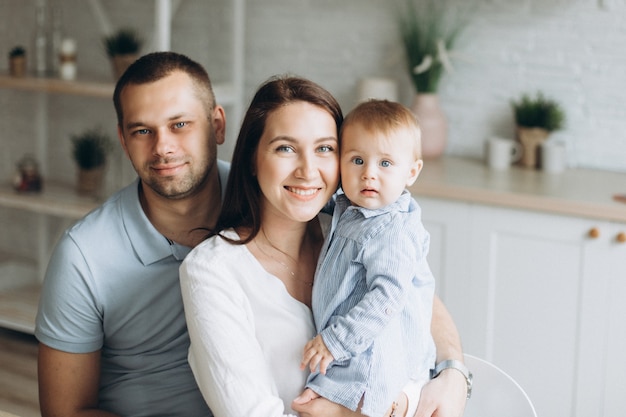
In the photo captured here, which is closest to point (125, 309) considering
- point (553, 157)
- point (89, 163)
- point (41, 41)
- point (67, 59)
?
point (553, 157)

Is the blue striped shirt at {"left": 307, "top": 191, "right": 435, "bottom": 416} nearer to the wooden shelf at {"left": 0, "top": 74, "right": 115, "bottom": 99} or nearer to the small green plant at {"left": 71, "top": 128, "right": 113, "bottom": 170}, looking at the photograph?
the wooden shelf at {"left": 0, "top": 74, "right": 115, "bottom": 99}

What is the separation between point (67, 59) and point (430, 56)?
5.43 ft

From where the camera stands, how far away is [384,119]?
166 cm

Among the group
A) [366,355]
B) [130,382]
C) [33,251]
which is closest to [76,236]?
[130,382]

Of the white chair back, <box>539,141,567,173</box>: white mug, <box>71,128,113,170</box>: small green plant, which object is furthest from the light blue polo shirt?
<box>71,128,113,170</box>: small green plant

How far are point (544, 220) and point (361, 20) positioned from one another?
129 cm

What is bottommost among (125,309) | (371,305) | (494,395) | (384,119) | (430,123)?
(494,395)

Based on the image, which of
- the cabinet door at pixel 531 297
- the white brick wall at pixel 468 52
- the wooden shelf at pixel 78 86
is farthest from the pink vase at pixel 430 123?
the wooden shelf at pixel 78 86

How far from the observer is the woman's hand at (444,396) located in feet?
5.63

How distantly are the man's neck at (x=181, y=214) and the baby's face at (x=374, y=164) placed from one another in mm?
425

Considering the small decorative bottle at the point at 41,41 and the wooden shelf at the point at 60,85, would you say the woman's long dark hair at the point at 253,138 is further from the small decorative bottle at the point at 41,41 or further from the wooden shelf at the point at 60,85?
the small decorative bottle at the point at 41,41

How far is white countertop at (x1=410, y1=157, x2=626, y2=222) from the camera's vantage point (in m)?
2.75

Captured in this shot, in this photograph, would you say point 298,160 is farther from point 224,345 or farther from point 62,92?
point 62,92

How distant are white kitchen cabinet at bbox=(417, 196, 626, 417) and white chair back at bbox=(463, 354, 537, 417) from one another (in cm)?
105
